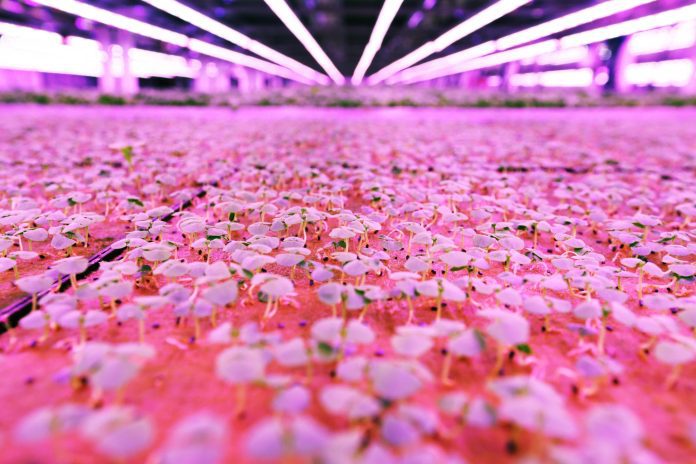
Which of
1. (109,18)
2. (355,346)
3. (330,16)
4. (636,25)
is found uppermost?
(330,16)

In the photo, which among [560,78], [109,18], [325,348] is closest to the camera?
[325,348]

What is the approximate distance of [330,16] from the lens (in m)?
15.0

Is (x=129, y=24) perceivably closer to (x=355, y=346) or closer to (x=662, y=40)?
(x=355, y=346)

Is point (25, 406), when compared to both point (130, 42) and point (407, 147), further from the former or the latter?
point (130, 42)

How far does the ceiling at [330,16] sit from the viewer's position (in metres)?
12.6

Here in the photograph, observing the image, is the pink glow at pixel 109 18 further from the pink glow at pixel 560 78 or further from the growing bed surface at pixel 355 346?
the pink glow at pixel 560 78

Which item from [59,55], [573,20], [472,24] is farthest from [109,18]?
[59,55]

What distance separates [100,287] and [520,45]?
2402 cm

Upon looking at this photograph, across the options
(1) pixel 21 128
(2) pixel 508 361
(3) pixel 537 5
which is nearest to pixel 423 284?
(2) pixel 508 361

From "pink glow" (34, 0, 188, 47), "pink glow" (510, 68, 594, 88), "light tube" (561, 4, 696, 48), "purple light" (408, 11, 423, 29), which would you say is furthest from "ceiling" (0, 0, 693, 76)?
"pink glow" (510, 68, 594, 88)

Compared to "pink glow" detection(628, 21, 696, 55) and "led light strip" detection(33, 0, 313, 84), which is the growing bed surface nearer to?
"led light strip" detection(33, 0, 313, 84)

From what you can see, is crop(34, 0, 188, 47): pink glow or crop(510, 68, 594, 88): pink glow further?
crop(510, 68, 594, 88): pink glow

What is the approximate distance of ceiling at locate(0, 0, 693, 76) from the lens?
495 inches

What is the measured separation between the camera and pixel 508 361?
1.19 m
